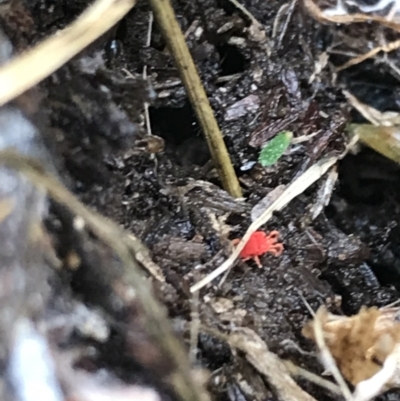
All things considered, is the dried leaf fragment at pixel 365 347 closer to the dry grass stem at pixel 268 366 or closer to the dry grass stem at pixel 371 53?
the dry grass stem at pixel 268 366

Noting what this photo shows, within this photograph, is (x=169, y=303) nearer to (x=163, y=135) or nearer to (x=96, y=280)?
(x=96, y=280)

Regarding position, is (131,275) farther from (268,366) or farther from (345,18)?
(345,18)

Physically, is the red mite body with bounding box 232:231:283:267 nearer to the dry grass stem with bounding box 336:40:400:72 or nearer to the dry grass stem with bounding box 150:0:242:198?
the dry grass stem with bounding box 150:0:242:198

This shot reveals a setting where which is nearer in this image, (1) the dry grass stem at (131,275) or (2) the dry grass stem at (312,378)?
(1) the dry grass stem at (131,275)

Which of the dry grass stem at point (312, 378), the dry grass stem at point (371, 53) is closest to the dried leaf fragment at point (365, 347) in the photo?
the dry grass stem at point (312, 378)

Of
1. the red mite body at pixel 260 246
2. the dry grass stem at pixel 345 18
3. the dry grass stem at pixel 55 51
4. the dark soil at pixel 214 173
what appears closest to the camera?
the dry grass stem at pixel 55 51

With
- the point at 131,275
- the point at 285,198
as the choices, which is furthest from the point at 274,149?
the point at 131,275
